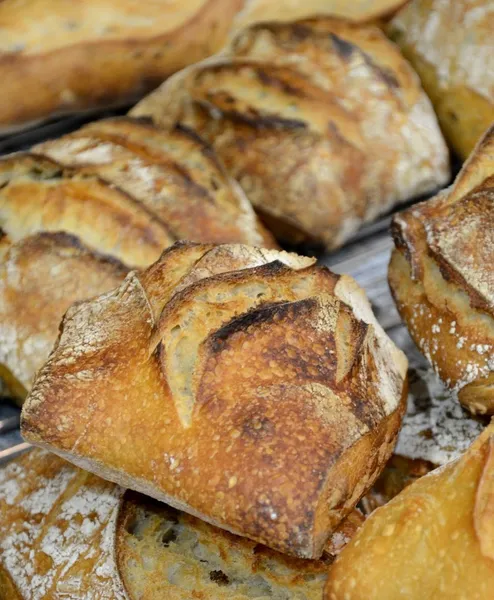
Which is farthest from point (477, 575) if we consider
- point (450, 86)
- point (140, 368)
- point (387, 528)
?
point (450, 86)

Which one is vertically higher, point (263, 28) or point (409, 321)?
point (263, 28)

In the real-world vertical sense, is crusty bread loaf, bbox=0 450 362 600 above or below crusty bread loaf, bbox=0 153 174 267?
below

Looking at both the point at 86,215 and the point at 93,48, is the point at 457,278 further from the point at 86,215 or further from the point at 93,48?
the point at 93,48

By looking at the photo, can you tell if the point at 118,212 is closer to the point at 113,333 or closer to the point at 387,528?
the point at 113,333

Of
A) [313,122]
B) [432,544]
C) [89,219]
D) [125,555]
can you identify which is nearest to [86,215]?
[89,219]

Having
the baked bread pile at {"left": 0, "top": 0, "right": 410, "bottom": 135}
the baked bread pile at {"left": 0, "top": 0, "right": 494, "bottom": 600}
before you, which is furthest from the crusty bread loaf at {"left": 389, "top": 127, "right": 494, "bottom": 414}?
the baked bread pile at {"left": 0, "top": 0, "right": 410, "bottom": 135}

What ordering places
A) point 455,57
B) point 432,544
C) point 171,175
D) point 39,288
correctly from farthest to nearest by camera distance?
point 455,57 < point 171,175 < point 39,288 < point 432,544

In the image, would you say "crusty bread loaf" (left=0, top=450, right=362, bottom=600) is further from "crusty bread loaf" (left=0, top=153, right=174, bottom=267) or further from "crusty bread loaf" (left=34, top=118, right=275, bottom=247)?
"crusty bread loaf" (left=34, top=118, right=275, bottom=247)
